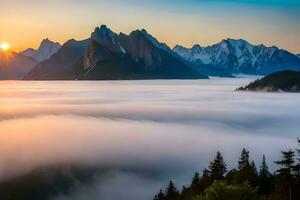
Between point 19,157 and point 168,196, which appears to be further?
point 19,157

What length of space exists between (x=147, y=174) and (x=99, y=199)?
1112 inches

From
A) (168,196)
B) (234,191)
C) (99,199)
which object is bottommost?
(99,199)

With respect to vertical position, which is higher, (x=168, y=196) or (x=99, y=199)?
(x=168, y=196)

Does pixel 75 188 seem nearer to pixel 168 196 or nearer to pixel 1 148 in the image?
pixel 168 196

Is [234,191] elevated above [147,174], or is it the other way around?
[234,191]

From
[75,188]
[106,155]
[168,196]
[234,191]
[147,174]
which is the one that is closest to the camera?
[234,191]

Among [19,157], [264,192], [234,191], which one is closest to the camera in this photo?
[234,191]

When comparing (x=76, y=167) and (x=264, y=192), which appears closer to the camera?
(x=264, y=192)

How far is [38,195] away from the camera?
394 feet

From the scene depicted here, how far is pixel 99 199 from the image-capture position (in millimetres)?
123375

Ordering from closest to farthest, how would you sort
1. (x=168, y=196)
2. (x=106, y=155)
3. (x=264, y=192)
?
(x=264, y=192) < (x=168, y=196) < (x=106, y=155)

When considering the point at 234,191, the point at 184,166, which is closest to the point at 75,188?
the point at 184,166

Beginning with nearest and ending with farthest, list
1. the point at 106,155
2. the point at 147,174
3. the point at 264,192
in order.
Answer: the point at 264,192 < the point at 147,174 < the point at 106,155

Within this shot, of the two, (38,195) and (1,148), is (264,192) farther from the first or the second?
(1,148)
